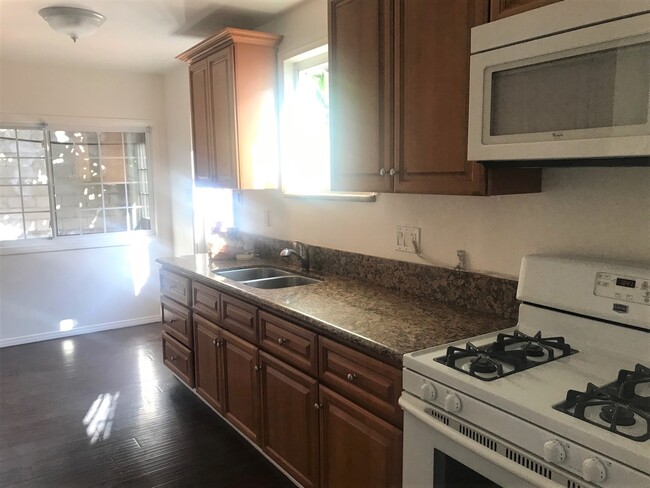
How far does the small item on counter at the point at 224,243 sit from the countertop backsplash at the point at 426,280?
66 cm

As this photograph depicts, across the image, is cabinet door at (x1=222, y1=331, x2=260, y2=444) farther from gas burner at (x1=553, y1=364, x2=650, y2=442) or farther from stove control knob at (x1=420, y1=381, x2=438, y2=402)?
gas burner at (x1=553, y1=364, x2=650, y2=442)

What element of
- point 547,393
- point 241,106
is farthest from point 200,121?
point 547,393

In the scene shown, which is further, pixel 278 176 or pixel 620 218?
pixel 278 176

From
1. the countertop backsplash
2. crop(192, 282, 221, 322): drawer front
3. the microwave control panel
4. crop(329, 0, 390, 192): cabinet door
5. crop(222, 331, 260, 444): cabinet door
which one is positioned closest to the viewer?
the microwave control panel

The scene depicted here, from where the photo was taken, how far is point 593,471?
3.45ft

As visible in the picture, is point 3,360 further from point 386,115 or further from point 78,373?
point 386,115

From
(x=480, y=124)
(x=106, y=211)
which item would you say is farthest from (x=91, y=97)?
(x=480, y=124)

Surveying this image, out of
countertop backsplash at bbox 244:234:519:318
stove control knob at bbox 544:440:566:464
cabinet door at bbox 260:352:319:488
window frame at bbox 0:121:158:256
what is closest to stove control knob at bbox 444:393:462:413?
stove control knob at bbox 544:440:566:464

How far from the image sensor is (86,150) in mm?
4953

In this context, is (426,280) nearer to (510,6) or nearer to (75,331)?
→ (510,6)

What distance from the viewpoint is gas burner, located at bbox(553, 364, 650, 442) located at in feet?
3.56

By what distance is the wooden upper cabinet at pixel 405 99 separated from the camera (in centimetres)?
176

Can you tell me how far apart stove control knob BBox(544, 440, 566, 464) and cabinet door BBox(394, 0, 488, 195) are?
854 millimetres

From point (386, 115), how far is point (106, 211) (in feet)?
12.6
